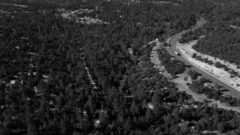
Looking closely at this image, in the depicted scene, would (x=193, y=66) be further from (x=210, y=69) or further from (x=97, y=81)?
(x=97, y=81)

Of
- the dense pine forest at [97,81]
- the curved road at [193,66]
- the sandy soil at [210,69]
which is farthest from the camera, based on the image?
the sandy soil at [210,69]

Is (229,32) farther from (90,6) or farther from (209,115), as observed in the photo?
(90,6)

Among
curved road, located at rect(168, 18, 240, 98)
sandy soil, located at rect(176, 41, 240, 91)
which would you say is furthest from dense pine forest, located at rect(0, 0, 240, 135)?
sandy soil, located at rect(176, 41, 240, 91)

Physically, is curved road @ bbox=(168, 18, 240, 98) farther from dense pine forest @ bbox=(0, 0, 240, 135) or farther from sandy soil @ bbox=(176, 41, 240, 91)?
dense pine forest @ bbox=(0, 0, 240, 135)

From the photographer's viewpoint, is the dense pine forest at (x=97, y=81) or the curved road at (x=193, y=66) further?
the curved road at (x=193, y=66)

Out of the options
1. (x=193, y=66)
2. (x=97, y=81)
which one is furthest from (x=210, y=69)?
(x=97, y=81)

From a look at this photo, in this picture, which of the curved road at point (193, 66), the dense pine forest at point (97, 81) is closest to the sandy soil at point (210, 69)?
the curved road at point (193, 66)

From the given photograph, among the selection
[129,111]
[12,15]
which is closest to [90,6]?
[12,15]

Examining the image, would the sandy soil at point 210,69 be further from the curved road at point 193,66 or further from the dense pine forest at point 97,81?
the dense pine forest at point 97,81

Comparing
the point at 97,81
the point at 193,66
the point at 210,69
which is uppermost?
the point at 210,69
